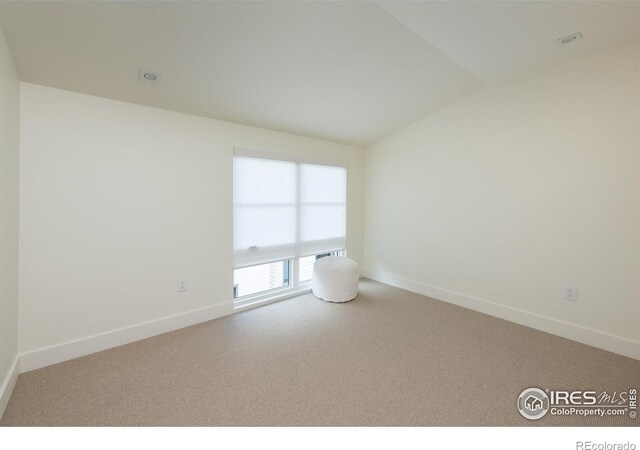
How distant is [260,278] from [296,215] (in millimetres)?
890

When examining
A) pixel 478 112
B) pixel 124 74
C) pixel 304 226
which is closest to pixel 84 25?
pixel 124 74

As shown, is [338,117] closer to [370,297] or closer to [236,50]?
[236,50]

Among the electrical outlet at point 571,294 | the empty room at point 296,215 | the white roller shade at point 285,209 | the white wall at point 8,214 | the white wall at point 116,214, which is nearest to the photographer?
the white wall at point 8,214

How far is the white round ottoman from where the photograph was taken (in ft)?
11.3

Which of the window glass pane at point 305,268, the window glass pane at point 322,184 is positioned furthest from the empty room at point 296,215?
the window glass pane at point 305,268

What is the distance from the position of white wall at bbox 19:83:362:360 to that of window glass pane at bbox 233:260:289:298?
0.25 metres

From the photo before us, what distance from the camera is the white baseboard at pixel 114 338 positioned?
2082 mm

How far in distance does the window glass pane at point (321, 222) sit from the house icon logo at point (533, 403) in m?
2.60

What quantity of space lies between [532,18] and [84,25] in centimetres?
280

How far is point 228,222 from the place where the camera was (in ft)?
10.0

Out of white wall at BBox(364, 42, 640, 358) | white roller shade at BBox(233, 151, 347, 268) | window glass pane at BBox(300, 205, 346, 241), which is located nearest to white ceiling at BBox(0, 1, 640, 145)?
white wall at BBox(364, 42, 640, 358)

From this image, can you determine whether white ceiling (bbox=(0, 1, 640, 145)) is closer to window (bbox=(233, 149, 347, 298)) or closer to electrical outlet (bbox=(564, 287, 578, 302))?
window (bbox=(233, 149, 347, 298))

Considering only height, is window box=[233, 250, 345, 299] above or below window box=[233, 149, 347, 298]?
below

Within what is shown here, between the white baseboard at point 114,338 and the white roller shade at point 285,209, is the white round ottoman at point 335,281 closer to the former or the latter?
the white roller shade at point 285,209
